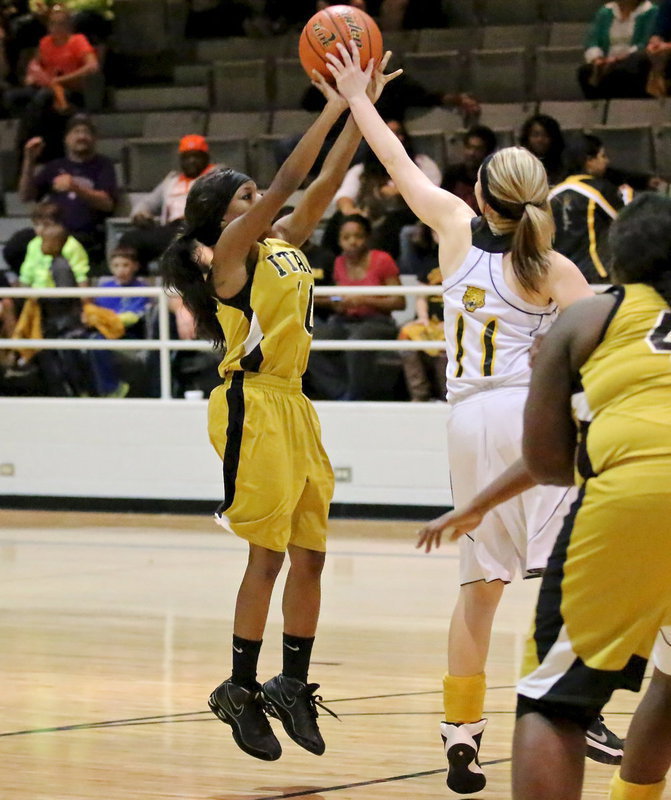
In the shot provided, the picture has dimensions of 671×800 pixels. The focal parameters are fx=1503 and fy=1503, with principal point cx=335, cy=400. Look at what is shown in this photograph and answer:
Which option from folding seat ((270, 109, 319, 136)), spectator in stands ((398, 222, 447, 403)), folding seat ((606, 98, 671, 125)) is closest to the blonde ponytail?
spectator in stands ((398, 222, 447, 403))

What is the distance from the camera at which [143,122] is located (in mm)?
14055

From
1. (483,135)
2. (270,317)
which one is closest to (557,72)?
(483,135)

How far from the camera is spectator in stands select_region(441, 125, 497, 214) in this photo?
10.2m

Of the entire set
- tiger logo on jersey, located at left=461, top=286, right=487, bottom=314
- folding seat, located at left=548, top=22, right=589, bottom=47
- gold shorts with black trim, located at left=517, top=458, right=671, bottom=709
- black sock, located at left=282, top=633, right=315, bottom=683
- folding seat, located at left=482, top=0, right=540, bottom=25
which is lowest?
black sock, located at left=282, top=633, right=315, bottom=683

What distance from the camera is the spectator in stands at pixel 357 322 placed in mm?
9641

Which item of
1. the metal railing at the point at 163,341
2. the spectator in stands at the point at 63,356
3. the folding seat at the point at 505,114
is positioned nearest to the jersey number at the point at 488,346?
the metal railing at the point at 163,341

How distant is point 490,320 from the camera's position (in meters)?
4.18

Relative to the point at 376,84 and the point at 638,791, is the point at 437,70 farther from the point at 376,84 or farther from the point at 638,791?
the point at 638,791

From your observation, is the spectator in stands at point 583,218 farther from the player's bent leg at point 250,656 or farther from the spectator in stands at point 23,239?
the spectator in stands at point 23,239

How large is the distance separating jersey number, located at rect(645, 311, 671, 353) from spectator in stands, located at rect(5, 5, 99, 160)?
1074 centimetres

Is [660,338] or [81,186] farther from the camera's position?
[81,186]

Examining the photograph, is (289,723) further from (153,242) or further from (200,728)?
(153,242)

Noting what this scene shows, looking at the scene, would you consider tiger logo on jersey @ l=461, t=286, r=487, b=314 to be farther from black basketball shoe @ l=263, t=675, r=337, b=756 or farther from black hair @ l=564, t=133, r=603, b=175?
black hair @ l=564, t=133, r=603, b=175

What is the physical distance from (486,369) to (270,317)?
2.27 feet
